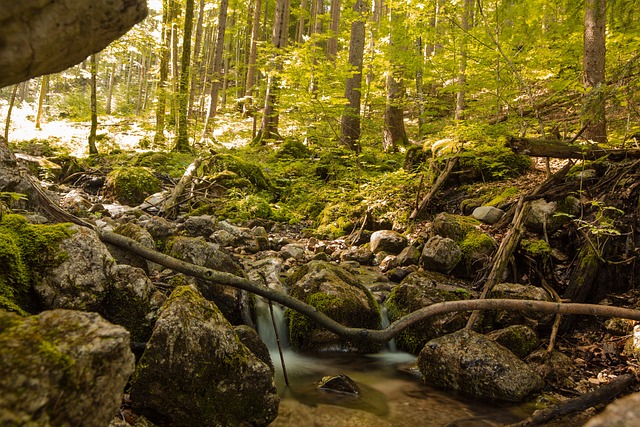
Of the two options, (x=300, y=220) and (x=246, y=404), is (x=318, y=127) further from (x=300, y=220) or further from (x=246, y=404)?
(x=246, y=404)

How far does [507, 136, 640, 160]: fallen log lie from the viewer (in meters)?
6.39

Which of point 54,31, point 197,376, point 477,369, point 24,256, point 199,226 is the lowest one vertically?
point 477,369

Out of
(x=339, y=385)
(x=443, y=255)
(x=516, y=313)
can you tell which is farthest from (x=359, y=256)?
(x=339, y=385)

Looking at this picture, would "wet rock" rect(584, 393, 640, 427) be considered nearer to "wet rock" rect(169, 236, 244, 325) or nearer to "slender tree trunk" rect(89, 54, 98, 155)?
"wet rock" rect(169, 236, 244, 325)

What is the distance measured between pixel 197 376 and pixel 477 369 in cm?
284

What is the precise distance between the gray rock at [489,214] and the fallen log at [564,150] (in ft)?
3.71

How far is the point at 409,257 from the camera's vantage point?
7.50m

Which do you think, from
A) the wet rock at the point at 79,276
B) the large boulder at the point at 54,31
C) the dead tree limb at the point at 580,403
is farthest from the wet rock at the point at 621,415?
the wet rock at the point at 79,276

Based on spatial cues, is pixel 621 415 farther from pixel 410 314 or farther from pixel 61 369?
pixel 410 314

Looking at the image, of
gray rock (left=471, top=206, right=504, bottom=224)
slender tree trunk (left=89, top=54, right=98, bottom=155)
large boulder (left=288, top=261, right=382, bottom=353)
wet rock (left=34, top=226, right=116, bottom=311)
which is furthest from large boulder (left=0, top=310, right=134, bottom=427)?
slender tree trunk (left=89, top=54, right=98, bottom=155)

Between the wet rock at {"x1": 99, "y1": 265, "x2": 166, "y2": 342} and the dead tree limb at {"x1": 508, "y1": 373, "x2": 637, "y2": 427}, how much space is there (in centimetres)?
308

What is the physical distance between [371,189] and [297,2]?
86.7ft

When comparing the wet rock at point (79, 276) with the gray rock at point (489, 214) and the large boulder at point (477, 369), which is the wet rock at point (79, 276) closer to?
the large boulder at point (477, 369)

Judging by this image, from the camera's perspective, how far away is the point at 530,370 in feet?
13.5
